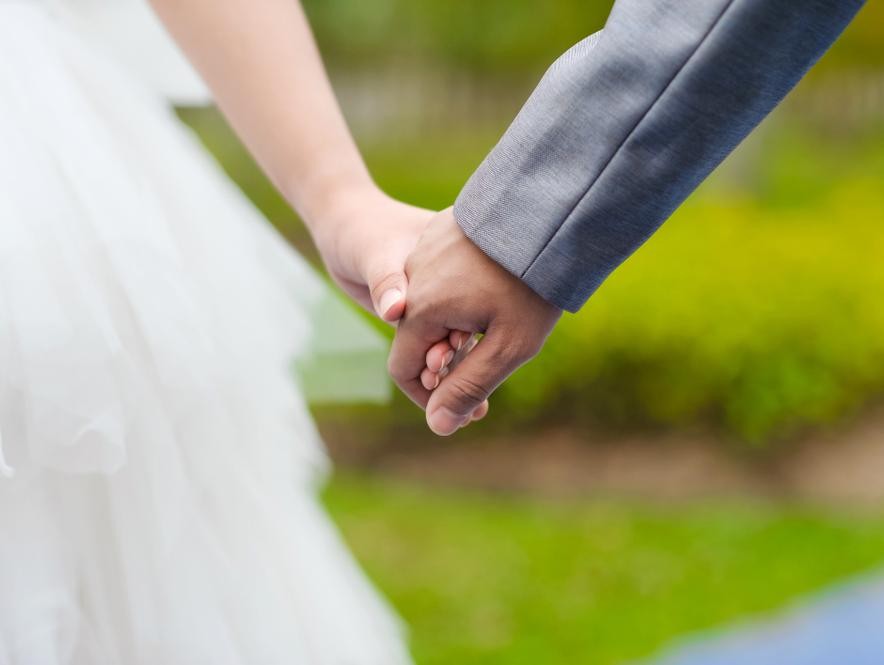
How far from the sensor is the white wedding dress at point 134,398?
3.31ft

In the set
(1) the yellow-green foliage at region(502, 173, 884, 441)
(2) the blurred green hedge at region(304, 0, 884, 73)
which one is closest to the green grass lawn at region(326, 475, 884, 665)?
(1) the yellow-green foliage at region(502, 173, 884, 441)

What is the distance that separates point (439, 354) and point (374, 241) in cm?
16

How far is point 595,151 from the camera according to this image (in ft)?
3.48

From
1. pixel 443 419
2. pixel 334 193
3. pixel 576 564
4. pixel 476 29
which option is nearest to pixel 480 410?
pixel 443 419

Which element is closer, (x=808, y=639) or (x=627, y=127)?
(x=627, y=127)

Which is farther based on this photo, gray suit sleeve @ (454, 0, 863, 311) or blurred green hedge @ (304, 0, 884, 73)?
blurred green hedge @ (304, 0, 884, 73)

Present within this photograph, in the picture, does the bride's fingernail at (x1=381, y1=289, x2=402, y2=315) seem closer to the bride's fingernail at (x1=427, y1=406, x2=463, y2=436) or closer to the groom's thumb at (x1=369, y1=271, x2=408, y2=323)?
the groom's thumb at (x1=369, y1=271, x2=408, y2=323)

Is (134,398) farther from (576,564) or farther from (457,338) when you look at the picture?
(576,564)

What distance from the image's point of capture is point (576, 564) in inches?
140

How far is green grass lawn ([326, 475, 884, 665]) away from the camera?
315 centimetres

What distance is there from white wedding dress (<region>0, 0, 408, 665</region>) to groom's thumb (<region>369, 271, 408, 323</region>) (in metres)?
0.17

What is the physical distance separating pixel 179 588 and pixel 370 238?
1.45ft

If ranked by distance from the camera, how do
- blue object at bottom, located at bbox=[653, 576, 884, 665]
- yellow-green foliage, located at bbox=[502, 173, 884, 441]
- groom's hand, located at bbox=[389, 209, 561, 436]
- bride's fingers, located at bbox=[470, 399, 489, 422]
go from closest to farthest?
groom's hand, located at bbox=[389, 209, 561, 436], bride's fingers, located at bbox=[470, 399, 489, 422], blue object at bottom, located at bbox=[653, 576, 884, 665], yellow-green foliage, located at bbox=[502, 173, 884, 441]

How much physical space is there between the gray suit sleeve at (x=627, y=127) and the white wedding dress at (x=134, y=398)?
32cm
